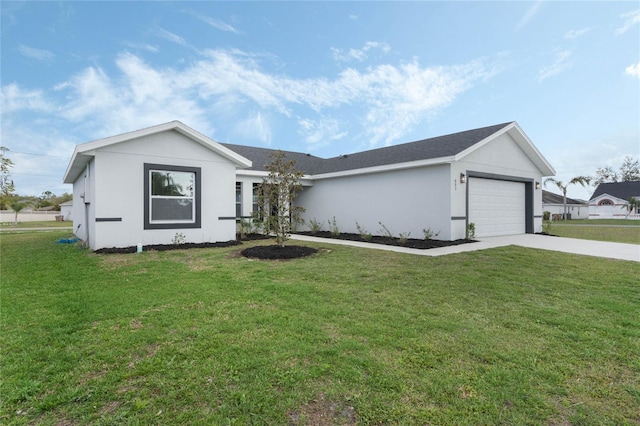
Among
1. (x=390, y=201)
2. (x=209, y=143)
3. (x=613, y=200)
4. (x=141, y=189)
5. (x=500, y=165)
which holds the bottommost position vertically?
(x=390, y=201)

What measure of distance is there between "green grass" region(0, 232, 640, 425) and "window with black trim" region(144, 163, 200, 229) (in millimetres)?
3835

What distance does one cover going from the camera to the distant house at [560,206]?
112ft

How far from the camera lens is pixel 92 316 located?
364 cm

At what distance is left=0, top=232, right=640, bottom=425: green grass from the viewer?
6.73 ft

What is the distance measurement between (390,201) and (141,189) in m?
8.37

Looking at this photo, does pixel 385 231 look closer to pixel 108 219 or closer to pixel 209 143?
pixel 209 143

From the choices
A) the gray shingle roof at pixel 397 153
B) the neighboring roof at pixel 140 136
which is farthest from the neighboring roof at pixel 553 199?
the neighboring roof at pixel 140 136

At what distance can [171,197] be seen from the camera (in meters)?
9.56

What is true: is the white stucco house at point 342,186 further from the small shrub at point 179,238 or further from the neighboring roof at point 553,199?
the neighboring roof at point 553,199

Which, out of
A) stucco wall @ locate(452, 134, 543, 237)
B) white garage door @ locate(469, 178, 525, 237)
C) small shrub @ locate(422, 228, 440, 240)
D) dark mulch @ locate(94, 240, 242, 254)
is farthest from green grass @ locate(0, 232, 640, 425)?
white garage door @ locate(469, 178, 525, 237)

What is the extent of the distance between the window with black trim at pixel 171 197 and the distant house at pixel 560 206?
35.9 m

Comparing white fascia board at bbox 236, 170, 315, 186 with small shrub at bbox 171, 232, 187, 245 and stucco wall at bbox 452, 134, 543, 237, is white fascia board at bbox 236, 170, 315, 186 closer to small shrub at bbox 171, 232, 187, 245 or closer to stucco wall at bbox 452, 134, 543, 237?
small shrub at bbox 171, 232, 187, 245

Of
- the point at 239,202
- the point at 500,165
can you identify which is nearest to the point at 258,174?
the point at 239,202

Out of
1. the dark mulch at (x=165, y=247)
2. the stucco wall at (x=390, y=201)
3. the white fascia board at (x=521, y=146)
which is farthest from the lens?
the stucco wall at (x=390, y=201)
